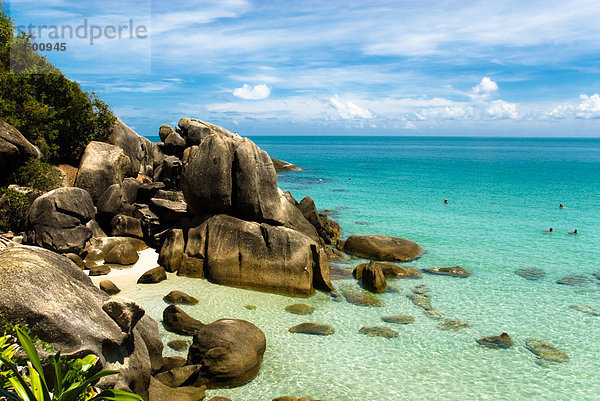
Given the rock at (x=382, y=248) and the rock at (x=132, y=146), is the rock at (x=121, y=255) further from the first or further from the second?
the rock at (x=382, y=248)

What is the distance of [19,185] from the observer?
24.2m

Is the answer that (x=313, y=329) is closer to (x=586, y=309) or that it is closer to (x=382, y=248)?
(x=382, y=248)

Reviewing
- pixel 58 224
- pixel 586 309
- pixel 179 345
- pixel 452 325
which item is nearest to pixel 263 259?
pixel 179 345

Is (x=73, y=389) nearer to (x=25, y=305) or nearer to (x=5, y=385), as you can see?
(x=5, y=385)

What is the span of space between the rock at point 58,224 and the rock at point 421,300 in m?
16.2

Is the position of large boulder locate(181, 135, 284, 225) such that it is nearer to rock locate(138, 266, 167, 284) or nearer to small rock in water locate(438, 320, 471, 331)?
rock locate(138, 266, 167, 284)

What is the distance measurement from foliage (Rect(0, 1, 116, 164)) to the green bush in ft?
12.6

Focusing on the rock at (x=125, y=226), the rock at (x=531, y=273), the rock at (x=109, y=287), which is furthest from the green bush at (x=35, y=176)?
the rock at (x=531, y=273)

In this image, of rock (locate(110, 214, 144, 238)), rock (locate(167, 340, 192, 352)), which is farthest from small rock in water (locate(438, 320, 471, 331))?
rock (locate(110, 214, 144, 238))

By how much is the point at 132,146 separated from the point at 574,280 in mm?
30950

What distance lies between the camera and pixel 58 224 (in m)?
21.3

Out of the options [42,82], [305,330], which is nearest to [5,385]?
[305,330]

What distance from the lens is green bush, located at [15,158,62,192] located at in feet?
79.8

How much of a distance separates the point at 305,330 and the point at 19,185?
62.4 ft
